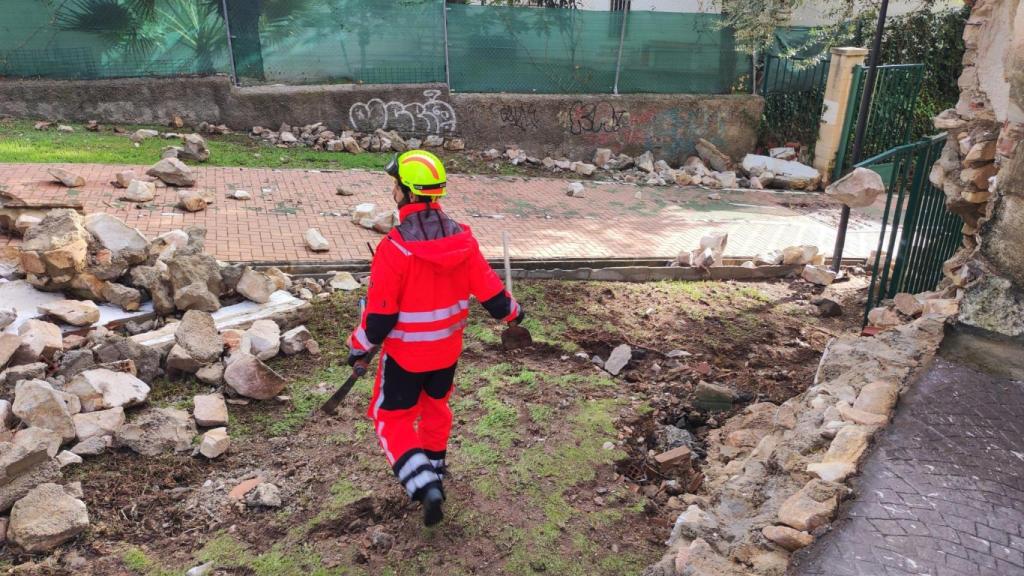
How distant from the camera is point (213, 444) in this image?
430 cm

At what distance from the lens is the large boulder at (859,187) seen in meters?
6.16

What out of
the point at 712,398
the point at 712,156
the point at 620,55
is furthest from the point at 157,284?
the point at 712,156

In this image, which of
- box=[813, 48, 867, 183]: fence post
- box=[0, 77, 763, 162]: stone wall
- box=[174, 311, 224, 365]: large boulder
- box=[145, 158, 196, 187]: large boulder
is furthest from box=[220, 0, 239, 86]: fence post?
Result: box=[813, 48, 867, 183]: fence post

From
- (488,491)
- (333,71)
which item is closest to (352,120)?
(333,71)

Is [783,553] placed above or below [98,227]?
below

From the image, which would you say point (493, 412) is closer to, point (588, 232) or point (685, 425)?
point (685, 425)

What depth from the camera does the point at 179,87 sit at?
1174 cm

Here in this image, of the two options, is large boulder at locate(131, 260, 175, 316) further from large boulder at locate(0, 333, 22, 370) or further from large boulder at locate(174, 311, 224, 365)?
large boulder at locate(0, 333, 22, 370)

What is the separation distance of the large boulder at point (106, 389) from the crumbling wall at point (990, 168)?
5.09 metres

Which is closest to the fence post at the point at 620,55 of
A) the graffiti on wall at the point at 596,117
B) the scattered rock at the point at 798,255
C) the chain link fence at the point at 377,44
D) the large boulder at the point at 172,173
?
the chain link fence at the point at 377,44

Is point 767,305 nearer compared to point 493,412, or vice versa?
point 493,412

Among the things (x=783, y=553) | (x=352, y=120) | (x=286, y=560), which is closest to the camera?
(x=783, y=553)

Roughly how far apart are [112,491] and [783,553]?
337cm

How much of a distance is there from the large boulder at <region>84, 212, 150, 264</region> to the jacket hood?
316 centimetres
